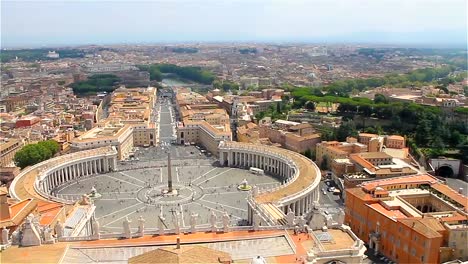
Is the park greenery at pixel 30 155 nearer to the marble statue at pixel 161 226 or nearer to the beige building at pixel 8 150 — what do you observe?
the beige building at pixel 8 150

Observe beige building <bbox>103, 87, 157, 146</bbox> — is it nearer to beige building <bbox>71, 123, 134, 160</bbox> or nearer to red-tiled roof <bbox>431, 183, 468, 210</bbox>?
beige building <bbox>71, 123, 134, 160</bbox>

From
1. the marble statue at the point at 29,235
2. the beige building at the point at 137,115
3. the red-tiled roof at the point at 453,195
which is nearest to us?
the marble statue at the point at 29,235

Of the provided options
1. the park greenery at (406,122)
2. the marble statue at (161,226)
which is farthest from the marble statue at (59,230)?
the park greenery at (406,122)

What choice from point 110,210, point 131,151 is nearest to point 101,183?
point 110,210

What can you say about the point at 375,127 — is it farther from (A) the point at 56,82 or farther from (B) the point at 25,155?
(A) the point at 56,82

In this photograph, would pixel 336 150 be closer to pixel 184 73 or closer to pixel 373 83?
pixel 373 83

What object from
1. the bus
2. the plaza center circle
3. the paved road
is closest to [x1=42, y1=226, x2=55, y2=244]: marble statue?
the plaza center circle

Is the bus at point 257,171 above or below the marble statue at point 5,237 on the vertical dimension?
below

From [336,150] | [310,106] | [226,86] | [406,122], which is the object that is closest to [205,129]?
[336,150]
